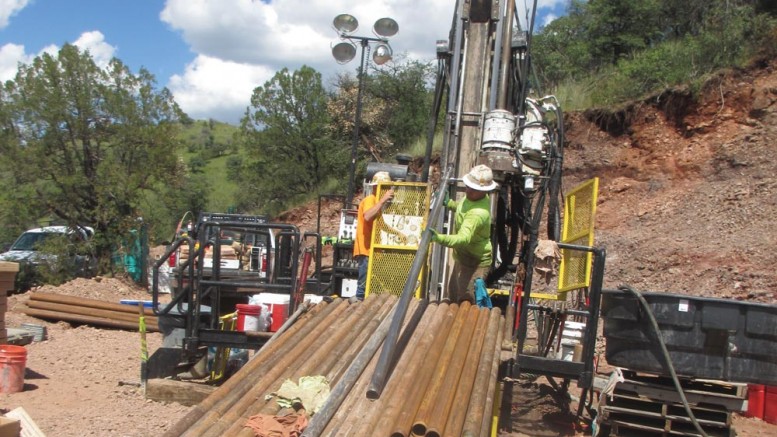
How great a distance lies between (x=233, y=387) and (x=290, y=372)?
0.37m

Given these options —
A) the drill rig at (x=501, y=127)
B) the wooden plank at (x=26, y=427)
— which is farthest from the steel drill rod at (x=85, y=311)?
the wooden plank at (x=26, y=427)

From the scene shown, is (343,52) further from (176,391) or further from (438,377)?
(438,377)

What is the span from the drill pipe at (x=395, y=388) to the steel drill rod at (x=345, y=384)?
0.52 feet

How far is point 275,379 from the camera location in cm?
488

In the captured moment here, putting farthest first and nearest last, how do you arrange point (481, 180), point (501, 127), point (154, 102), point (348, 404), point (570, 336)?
1. point (154, 102)
2. point (570, 336)
3. point (501, 127)
4. point (481, 180)
5. point (348, 404)

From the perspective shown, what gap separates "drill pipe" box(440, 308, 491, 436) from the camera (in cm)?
415

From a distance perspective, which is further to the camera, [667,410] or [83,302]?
[83,302]

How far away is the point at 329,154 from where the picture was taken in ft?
109

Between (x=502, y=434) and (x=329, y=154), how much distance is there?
1041 inches

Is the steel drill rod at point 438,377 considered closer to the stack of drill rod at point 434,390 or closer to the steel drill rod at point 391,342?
the stack of drill rod at point 434,390

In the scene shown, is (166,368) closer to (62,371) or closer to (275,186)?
(62,371)

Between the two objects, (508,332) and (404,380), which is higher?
(508,332)

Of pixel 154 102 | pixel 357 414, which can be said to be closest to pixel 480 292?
pixel 357 414

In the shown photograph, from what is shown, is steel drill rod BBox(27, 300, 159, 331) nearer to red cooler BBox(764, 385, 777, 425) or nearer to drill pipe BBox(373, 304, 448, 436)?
drill pipe BBox(373, 304, 448, 436)
